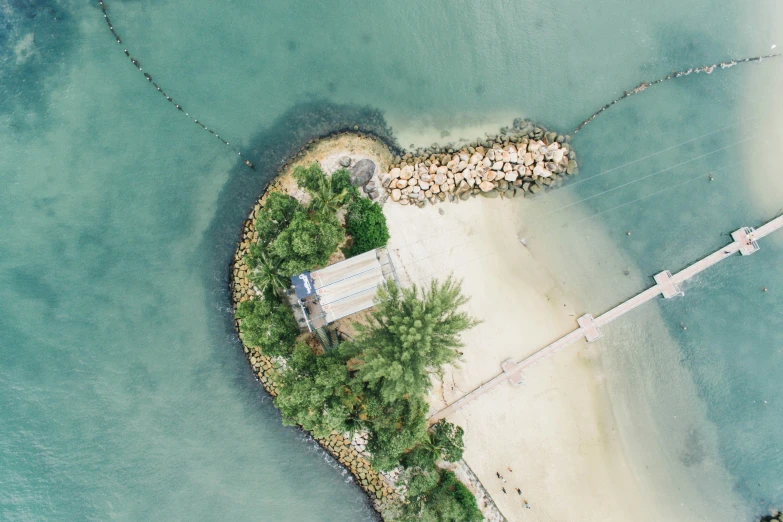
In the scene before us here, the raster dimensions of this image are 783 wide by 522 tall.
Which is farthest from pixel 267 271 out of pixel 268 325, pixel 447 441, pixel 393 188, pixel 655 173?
pixel 655 173

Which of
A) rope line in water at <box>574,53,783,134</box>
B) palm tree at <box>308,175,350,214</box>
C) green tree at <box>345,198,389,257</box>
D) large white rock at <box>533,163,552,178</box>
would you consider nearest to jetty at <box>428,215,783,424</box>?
large white rock at <box>533,163,552,178</box>

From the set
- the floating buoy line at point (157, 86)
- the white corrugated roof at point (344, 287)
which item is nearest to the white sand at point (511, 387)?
the white corrugated roof at point (344, 287)

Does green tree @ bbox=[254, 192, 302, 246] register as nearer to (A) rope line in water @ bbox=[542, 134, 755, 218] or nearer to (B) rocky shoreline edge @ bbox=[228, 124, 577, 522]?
(B) rocky shoreline edge @ bbox=[228, 124, 577, 522]

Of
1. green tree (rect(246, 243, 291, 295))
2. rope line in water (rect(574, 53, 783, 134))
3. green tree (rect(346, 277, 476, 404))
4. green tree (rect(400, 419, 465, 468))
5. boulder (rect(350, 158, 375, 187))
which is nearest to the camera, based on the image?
green tree (rect(346, 277, 476, 404))

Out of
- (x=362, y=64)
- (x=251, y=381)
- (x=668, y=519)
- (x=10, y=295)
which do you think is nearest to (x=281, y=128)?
(x=362, y=64)

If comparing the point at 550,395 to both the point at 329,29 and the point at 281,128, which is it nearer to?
the point at 281,128

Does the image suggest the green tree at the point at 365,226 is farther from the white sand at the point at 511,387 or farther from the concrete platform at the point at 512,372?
the concrete platform at the point at 512,372
